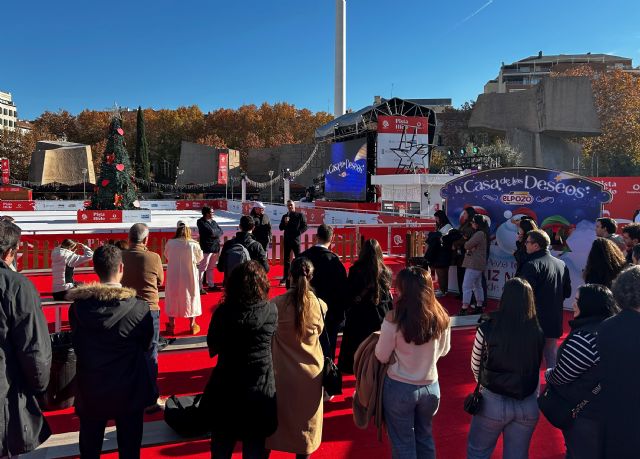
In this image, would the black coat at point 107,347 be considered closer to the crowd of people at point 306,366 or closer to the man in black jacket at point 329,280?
the crowd of people at point 306,366

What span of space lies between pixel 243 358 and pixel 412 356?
102 cm

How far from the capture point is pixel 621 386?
237 centimetres

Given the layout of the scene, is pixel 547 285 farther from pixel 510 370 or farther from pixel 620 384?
pixel 620 384

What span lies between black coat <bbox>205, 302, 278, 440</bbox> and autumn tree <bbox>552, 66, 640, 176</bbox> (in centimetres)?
4869

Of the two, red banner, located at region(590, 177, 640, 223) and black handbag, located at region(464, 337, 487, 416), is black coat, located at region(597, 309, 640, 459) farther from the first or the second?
red banner, located at region(590, 177, 640, 223)

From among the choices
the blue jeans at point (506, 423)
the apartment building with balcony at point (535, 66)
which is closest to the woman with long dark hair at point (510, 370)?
the blue jeans at point (506, 423)

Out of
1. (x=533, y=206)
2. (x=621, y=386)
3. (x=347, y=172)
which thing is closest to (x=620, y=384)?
(x=621, y=386)

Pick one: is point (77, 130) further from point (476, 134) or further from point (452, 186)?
point (452, 186)

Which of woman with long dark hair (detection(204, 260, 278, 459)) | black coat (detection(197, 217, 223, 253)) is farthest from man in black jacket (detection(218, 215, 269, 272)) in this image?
woman with long dark hair (detection(204, 260, 278, 459))

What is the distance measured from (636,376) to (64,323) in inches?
287

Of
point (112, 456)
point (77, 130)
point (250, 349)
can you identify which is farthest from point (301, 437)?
point (77, 130)

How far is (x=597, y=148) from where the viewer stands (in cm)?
5062

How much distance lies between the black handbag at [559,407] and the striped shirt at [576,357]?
0.09 metres

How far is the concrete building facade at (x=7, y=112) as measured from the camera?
104125mm
